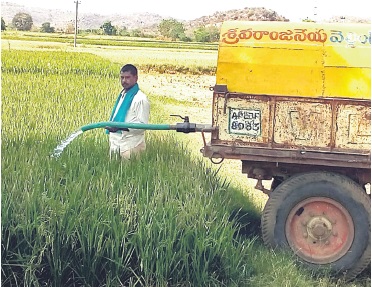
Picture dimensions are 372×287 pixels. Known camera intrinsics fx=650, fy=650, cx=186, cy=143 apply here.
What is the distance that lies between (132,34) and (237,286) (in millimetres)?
30031

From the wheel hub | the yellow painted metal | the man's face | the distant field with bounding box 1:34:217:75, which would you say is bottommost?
the wheel hub

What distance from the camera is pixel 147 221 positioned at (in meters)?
4.34

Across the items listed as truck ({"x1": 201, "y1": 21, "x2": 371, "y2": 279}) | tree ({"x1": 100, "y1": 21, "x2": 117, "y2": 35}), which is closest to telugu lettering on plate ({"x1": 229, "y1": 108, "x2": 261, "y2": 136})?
truck ({"x1": 201, "y1": 21, "x2": 371, "y2": 279})

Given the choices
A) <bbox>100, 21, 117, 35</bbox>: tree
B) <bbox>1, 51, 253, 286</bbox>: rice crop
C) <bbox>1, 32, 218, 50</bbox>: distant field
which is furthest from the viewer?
<bbox>100, 21, 117, 35</bbox>: tree

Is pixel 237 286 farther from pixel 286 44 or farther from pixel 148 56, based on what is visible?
pixel 148 56

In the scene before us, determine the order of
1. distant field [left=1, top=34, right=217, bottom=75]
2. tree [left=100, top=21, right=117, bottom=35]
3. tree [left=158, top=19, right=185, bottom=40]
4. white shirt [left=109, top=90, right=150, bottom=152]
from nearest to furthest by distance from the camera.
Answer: white shirt [left=109, top=90, right=150, bottom=152], distant field [left=1, top=34, right=217, bottom=75], tree [left=158, top=19, right=185, bottom=40], tree [left=100, top=21, right=117, bottom=35]

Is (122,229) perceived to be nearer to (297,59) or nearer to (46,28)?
(297,59)

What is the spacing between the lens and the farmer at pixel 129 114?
5.76 meters

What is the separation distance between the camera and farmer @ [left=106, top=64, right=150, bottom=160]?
5762mm

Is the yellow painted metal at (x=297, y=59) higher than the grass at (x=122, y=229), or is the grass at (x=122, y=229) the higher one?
the yellow painted metal at (x=297, y=59)

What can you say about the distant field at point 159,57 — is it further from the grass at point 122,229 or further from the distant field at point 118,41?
the grass at point 122,229

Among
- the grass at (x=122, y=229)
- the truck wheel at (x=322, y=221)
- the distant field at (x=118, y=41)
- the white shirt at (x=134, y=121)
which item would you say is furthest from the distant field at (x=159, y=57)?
the truck wheel at (x=322, y=221)

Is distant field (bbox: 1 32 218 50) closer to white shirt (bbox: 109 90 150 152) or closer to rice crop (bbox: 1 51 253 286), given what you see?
white shirt (bbox: 109 90 150 152)

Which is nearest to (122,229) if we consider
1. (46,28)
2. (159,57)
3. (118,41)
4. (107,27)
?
(159,57)
